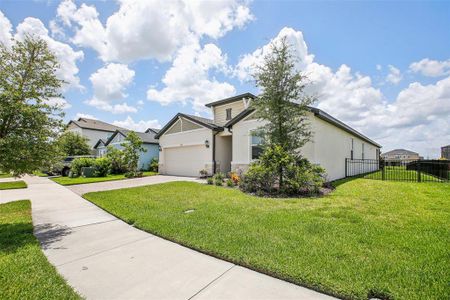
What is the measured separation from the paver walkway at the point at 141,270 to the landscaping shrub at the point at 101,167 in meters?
13.2

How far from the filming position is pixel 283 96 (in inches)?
376

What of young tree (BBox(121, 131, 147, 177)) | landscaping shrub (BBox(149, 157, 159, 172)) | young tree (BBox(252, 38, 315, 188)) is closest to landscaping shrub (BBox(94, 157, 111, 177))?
young tree (BBox(121, 131, 147, 177))

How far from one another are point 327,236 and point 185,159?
1441cm

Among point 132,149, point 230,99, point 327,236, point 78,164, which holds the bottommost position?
point 327,236

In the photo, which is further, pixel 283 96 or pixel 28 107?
pixel 283 96

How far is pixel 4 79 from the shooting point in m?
4.89

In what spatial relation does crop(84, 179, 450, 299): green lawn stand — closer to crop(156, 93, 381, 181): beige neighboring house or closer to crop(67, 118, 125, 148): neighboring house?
crop(156, 93, 381, 181): beige neighboring house

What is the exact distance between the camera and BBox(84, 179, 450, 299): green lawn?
8.79ft

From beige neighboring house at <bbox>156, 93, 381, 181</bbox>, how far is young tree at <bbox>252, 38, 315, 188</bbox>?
4.51ft

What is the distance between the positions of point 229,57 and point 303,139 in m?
6.51

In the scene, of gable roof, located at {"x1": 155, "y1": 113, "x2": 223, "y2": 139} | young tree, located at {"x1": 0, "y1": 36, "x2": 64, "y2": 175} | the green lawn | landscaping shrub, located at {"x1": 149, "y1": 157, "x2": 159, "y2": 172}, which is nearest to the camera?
the green lawn

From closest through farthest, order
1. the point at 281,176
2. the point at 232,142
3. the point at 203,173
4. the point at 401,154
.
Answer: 1. the point at 281,176
2. the point at 232,142
3. the point at 203,173
4. the point at 401,154

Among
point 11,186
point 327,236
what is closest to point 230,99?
point 327,236

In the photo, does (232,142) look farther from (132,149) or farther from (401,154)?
(401,154)
